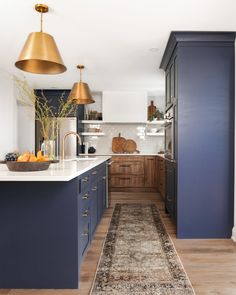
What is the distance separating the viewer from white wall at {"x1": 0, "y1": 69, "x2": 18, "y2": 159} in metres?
5.39

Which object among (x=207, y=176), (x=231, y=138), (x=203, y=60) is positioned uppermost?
(x=203, y=60)

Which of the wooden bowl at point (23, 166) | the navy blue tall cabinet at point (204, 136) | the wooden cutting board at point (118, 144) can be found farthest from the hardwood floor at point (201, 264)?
the wooden cutting board at point (118, 144)

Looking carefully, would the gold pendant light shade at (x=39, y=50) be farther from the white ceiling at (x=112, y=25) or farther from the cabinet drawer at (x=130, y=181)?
the cabinet drawer at (x=130, y=181)

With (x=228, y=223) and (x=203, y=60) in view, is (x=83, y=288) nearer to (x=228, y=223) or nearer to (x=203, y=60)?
(x=228, y=223)

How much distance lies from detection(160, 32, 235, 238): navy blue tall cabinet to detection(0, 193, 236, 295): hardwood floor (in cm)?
26

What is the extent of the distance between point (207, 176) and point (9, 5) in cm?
282

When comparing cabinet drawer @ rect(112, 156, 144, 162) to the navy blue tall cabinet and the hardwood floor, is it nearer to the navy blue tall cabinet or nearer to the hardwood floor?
the hardwood floor

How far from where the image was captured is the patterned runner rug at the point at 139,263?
2.10m

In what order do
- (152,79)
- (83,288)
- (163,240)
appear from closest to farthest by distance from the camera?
1. (83,288)
2. (163,240)
3. (152,79)

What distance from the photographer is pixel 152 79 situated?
578cm

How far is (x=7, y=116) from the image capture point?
5.64 meters

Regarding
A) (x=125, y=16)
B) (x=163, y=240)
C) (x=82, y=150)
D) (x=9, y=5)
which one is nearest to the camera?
(x=9, y=5)

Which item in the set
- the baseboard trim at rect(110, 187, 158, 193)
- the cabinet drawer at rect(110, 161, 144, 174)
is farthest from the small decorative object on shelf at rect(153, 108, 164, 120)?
the baseboard trim at rect(110, 187, 158, 193)

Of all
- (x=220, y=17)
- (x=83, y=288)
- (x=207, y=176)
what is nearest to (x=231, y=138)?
(x=207, y=176)
